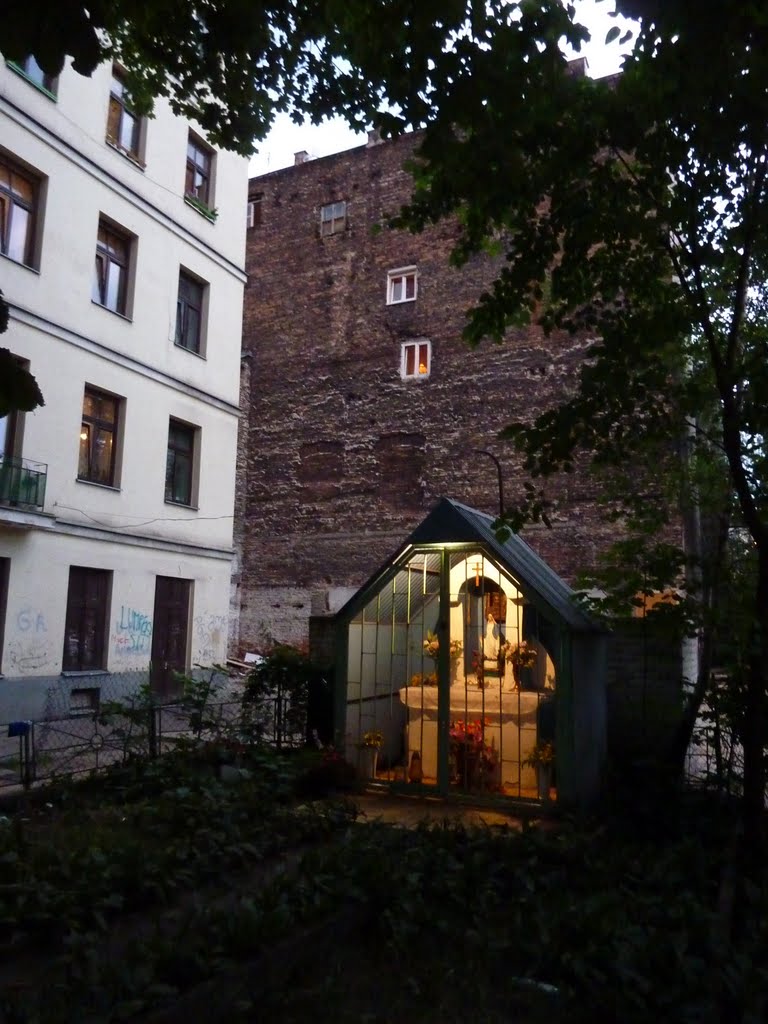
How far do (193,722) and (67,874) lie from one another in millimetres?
4464

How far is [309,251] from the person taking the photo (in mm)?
29594

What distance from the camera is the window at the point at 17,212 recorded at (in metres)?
15.5

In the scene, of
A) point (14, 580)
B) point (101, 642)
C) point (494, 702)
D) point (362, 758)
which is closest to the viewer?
point (494, 702)

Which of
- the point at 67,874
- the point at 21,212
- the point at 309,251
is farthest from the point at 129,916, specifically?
the point at 309,251

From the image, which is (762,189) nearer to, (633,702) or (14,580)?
(633,702)

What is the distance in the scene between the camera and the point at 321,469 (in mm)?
28141

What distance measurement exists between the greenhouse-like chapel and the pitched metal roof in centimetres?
2

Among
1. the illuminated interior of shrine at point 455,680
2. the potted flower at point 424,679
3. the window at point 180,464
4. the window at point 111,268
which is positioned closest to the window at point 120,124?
the window at point 111,268

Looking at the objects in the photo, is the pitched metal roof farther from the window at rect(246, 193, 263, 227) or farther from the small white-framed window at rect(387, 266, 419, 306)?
the window at rect(246, 193, 263, 227)

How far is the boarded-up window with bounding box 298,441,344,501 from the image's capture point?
2783cm

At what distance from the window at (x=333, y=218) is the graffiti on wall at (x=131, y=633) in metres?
16.3

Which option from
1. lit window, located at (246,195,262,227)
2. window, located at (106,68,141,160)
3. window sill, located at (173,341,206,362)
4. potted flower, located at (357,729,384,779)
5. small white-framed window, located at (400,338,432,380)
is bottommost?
potted flower, located at (357,729,384,779)

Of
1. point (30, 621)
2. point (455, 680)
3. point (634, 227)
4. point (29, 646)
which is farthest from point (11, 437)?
point (634, 227)

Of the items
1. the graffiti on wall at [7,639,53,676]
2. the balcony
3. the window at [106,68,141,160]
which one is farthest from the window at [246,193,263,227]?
the graffiti on wall at [7,639,53,676]
